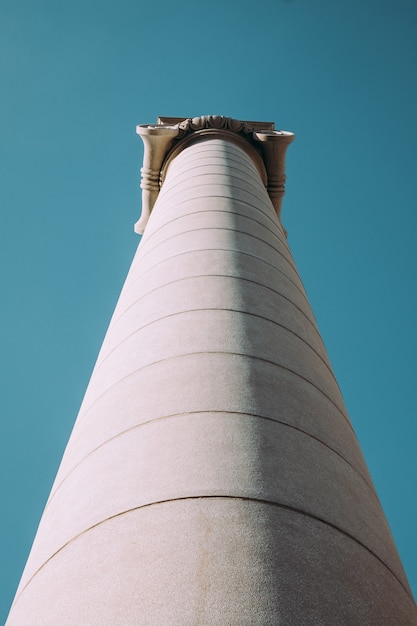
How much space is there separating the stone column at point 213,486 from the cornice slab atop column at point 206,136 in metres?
25.3

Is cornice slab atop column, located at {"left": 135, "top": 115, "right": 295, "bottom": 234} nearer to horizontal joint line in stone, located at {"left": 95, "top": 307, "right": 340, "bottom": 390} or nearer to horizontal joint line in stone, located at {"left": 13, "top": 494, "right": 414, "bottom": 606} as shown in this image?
horizontal joint line in stone, located at {"left": 95, "top": 307, "right": 340, "bottom": 390}

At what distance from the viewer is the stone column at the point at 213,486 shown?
689 centimetres

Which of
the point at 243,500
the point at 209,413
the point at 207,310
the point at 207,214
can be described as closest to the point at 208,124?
the point at 207,214

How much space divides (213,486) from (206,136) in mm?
33586

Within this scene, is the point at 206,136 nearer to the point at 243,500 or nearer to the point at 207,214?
the point at 207,214

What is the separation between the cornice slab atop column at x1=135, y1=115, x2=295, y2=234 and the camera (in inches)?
1540

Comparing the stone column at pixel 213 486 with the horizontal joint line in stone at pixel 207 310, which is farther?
the horizontal joint line in stone at pixel 207 310

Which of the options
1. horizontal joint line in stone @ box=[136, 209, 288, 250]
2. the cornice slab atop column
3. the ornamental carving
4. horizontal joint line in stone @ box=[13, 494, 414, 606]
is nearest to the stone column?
horizontal joint line in stone @ box=[13, 494, 414, 606]

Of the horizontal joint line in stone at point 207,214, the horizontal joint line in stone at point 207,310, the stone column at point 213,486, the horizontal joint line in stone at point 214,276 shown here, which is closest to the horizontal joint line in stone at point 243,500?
the stone column at point 213,486

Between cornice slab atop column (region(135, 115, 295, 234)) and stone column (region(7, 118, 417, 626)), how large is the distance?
25.3 meters

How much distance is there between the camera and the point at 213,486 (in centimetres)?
828

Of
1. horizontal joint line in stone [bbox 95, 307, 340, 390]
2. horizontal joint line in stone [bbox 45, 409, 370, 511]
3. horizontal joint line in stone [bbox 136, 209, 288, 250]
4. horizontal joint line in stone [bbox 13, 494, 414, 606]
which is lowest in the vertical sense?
horizontal joint line in stone [bbox 13, 494, 414, 606]

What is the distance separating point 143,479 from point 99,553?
1353 millimetres

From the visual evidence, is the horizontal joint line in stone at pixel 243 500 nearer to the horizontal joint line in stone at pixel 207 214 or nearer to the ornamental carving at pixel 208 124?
the horizontal joint line in stone at pixel 207 214
